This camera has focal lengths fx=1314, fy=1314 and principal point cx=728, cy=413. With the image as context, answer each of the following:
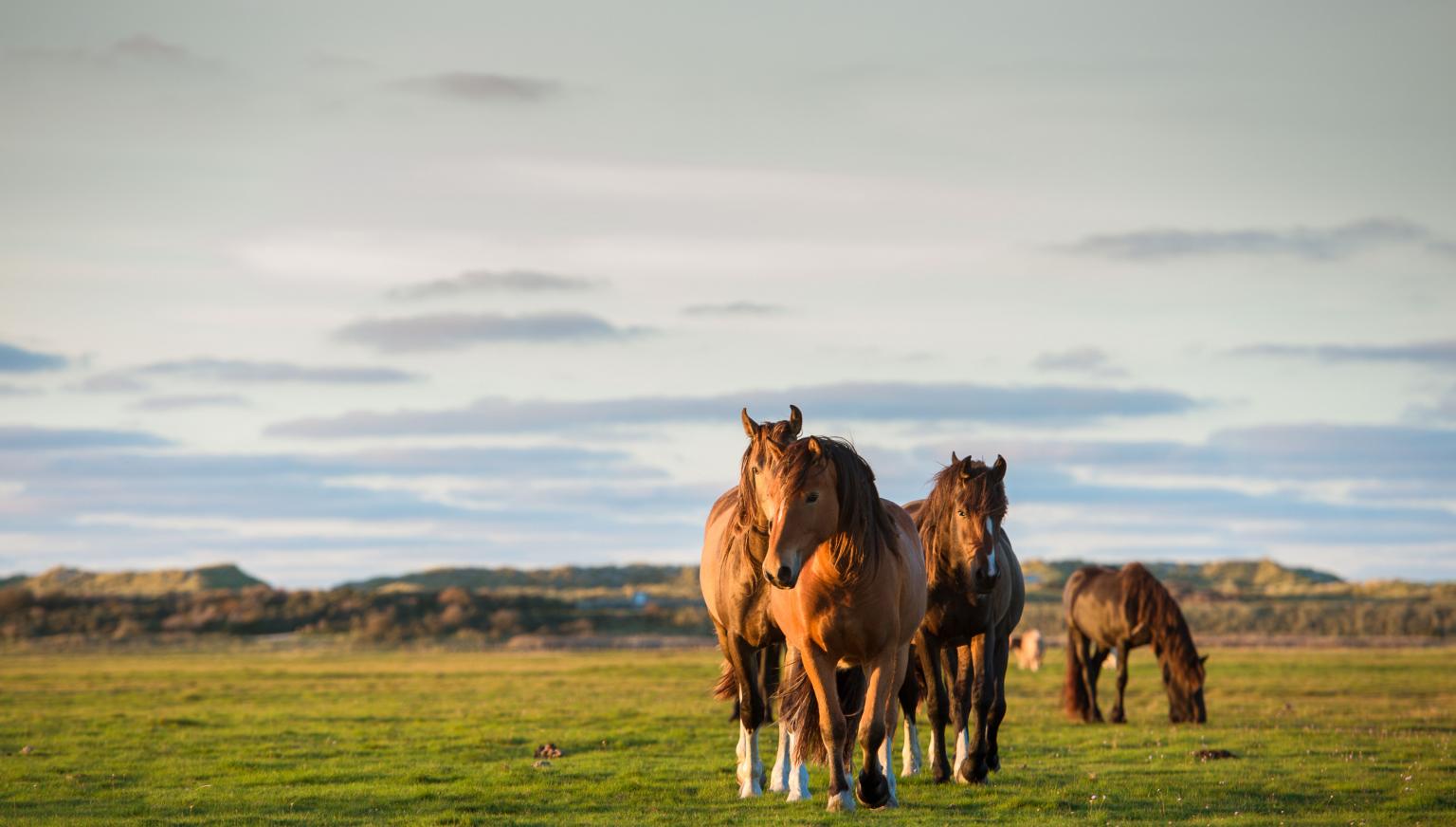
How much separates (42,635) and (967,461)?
67.5 meters

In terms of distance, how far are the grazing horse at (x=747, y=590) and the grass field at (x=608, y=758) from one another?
2.09ft

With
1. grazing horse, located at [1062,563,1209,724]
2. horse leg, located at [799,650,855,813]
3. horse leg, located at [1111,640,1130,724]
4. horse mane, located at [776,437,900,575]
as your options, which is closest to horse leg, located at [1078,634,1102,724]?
grazing horse, located at [1062,563,1209,724]

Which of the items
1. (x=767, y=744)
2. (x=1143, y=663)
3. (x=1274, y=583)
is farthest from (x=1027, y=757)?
(x=1274, y=583)

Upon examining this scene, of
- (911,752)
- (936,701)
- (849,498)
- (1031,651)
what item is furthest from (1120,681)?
(1031,651)

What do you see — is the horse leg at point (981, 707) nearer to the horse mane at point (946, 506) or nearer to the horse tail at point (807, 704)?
the horse mane at point (946, 506)

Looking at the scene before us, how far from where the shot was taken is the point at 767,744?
16.6 m

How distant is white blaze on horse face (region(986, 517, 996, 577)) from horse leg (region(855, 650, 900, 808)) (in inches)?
53.6

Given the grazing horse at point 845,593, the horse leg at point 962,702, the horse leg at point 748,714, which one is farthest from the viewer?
the horse leg at point 962,702

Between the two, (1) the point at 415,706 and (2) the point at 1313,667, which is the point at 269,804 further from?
(2) the point at 1313,667

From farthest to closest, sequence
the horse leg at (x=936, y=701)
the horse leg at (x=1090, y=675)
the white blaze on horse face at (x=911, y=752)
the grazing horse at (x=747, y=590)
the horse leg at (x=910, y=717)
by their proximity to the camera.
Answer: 1. the horse leg at (x=1090, y=675)
2. the white blaze on horse face at (x=911, y=752)
3. the horse leg at (x=910, y=717)
4. the horse leg at (x=936, y=701)
5. the grazing horse at (x=747, y=590)

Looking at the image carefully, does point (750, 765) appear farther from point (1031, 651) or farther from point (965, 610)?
point (1031, 651)

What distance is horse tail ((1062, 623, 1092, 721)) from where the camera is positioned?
21.2 metres

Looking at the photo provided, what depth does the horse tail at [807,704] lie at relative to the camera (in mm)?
10688

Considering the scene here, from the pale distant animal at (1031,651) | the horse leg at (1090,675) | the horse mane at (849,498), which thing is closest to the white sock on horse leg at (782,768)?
the horse mane at (849,498)
